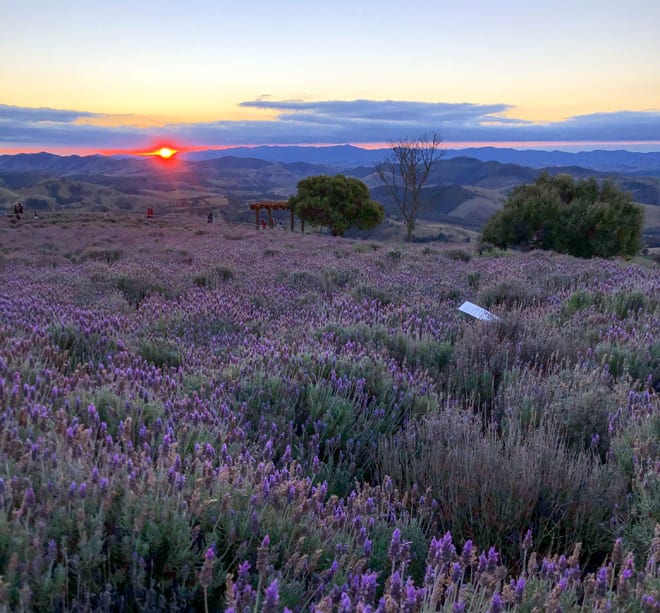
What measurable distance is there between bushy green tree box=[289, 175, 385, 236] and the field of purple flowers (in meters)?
38.1

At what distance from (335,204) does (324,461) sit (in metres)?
42.7

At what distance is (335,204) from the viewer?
45000mm

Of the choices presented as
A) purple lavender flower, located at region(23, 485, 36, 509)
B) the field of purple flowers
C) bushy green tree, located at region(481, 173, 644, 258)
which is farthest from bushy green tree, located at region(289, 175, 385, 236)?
purple lavender flower, located at region(23, 485, 36, 509)

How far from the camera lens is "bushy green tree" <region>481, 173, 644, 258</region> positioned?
94.6 ft

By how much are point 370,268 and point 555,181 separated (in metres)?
25.1

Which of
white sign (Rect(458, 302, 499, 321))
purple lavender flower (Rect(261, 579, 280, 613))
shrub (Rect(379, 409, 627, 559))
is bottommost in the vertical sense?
shrub (Rect(379, 409, 627, 559))

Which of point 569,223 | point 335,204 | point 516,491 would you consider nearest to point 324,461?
point 516,491

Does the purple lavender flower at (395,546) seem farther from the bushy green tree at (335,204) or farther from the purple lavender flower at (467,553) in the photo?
the bushy green tree at (335,204)

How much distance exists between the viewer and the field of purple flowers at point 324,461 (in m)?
1.75

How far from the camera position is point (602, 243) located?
29.1 meters

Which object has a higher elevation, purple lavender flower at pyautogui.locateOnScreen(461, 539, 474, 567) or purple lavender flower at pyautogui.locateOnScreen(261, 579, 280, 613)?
purple lavender flower at pyautogui.locateOnScreen(261, 579, 280, 613)

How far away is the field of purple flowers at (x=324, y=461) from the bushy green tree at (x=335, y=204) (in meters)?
38.1

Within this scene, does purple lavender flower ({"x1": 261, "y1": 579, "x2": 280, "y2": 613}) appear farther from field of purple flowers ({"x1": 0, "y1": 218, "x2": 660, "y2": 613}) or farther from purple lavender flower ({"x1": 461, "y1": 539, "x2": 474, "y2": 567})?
purple lavender flower ({"x1": 461, "y1": 539, "x2": 474, "y2": 567})

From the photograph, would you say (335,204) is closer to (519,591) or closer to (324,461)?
(324,461)
